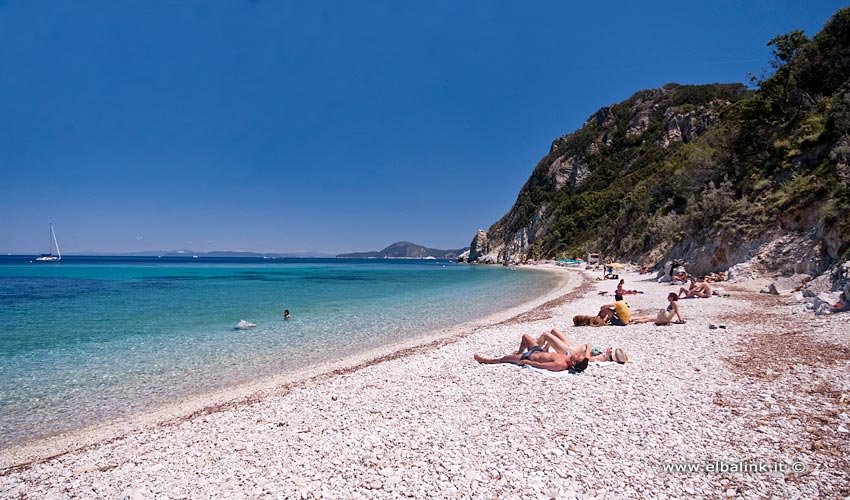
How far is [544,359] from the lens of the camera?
7.77 meters

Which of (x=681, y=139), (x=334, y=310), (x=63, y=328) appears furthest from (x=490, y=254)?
(x=63, y=328)

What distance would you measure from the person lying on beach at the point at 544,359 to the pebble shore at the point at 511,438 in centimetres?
34

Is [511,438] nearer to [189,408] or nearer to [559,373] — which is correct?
[559,373]

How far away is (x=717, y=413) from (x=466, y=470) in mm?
3506

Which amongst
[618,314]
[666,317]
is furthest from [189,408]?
[666,317]

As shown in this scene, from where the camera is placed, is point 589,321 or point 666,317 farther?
point 589,321

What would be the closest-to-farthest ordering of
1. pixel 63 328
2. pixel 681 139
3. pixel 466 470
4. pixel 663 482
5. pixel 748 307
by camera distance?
pixel 663 482, pixel 466 470, pixel 748 307, pixel 63 328, pixel 681 139

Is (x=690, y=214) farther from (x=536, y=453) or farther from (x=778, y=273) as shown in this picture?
(x=536, y=453)

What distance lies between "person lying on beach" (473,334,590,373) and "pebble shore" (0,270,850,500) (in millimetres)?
340

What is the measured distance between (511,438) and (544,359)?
2.97m

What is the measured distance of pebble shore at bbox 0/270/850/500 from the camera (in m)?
4.07

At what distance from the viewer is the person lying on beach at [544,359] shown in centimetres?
738

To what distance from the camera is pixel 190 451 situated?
548cm

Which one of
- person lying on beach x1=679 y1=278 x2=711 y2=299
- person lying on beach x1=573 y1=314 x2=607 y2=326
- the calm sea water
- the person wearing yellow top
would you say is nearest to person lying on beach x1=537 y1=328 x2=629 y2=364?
the person wearing yellow top
